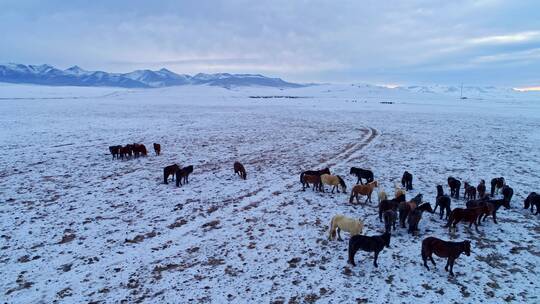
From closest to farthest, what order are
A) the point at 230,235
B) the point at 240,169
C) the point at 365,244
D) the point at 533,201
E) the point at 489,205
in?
the point at 365,244, the point at 230,235, the point at 489,205, the point at 533,201, the point at 240,169

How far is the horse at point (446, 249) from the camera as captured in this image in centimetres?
687

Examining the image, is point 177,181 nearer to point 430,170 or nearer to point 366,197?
point 366,197

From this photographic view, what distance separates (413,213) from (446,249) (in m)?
1.89

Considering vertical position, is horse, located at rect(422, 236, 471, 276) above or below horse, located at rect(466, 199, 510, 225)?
below

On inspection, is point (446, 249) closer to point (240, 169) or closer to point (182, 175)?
point (240, 169)

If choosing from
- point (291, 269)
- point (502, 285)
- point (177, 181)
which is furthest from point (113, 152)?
point (502, 285)

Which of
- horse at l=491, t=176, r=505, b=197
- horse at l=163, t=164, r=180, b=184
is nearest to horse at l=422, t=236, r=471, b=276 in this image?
horse at l=491, t=176, r=505, b=197

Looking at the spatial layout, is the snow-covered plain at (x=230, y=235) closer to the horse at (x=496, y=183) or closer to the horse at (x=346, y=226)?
the horse at (x=346, y=226)

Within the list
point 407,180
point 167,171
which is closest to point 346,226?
point 407,180

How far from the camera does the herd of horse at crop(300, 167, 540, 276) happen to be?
702 centimetres

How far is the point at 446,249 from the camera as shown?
6887 millimetres

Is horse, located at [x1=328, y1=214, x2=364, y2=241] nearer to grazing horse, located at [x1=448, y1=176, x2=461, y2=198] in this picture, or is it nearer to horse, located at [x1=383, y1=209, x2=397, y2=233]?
horse, located at [x1=383, y1=209, x2=397, y2=233]

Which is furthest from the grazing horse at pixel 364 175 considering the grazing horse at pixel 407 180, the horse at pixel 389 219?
the horse at pixel 389 219

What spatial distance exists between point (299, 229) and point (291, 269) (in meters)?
1.95
